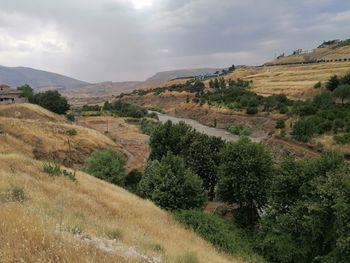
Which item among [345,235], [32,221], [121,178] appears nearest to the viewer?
[32,221]

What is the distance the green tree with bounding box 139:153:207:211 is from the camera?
27672 mm

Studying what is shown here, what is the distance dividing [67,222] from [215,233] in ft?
47.3

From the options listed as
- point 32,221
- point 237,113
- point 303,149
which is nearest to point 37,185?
point 32,221

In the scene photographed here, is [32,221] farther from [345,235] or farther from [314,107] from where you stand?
[314,107]

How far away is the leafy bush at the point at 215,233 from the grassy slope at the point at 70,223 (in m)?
2.17

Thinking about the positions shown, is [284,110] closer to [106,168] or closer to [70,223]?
[106,168]

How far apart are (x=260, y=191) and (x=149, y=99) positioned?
149 m

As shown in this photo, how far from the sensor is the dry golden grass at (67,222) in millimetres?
6305

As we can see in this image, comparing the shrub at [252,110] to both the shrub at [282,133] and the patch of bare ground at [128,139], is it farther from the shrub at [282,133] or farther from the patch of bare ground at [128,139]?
the patch of bare ground at [128,139]

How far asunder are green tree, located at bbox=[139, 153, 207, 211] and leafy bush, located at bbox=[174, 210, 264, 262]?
281 centimetres

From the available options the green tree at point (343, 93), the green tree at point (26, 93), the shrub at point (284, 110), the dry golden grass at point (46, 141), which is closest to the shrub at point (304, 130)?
the green tree at point (343, 93)

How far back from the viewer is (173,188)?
27672 mm

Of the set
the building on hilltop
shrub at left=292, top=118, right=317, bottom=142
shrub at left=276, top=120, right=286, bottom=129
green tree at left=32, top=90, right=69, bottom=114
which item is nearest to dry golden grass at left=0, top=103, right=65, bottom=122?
green tree at left=32, top=90, right=69, bottom=114

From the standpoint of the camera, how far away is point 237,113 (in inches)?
3780
